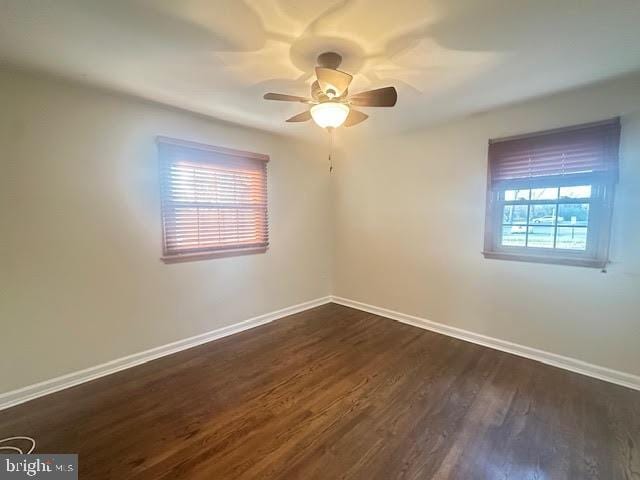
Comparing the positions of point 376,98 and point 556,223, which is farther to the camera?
point 556,223

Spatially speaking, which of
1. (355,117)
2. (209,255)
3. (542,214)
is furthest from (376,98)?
(209,255)

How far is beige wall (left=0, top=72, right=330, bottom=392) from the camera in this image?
2.10m

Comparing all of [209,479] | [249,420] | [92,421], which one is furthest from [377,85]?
[92,421]

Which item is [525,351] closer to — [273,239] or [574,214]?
[574,214]

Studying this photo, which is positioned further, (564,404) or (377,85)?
→ (377,85)

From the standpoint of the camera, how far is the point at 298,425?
6.29 feet

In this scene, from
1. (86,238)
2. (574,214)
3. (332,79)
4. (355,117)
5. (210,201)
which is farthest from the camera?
(210,201)

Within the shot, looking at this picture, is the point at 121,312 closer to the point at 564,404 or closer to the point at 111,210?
the point at 111,210

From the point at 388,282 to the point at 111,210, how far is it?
10.3 feet

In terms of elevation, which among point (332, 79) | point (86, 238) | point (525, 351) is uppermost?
point (332, 79)

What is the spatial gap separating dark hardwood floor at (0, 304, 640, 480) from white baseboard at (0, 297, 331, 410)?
0.28 ft

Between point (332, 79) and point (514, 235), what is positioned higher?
point (332, 79)

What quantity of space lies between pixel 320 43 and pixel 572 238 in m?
2.63
